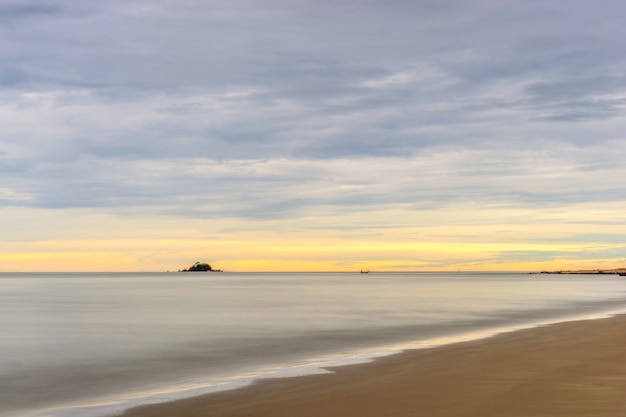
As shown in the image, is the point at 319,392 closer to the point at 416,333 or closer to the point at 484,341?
the point at 484,341

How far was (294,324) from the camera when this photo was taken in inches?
1241

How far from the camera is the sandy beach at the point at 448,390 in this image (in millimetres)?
9680

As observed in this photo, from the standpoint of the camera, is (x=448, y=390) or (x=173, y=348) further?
(x=173, y=348)

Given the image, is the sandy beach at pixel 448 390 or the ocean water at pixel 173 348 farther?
the ocean water at pixel 173 348

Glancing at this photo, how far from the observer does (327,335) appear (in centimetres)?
2630

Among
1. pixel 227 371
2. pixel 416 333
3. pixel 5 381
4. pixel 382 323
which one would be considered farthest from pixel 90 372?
pixel 382 323

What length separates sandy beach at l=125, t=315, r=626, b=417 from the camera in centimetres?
968

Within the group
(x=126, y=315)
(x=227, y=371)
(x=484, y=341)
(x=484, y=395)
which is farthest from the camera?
(x=126, y=315)

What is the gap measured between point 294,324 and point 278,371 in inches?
633

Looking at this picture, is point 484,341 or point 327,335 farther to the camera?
point 327,335

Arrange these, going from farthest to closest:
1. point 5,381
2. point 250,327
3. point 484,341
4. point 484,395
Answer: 1. point 250,327
2. point 484,341
3. point 5,381
4. point 484,395

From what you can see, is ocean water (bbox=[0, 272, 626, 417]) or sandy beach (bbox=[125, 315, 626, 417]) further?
ocean water (bbox=[0, 272, 626, 417])

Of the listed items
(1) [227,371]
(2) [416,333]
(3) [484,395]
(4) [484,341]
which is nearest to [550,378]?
(3) [484,395]

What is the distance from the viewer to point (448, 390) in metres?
11.3
